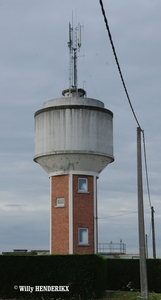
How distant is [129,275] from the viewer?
3203cm

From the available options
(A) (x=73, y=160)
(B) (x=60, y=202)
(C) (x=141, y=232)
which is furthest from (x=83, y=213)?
(C) (x=141, y=232)

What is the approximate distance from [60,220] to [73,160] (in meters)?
4.15

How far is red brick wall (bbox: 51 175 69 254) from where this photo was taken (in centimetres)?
3234

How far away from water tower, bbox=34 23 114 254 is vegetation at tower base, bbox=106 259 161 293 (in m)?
1.92

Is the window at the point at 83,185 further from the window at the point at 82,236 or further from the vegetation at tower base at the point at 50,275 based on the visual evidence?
the vegetation at tower base at the point at 50,275

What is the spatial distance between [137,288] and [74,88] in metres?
14.6

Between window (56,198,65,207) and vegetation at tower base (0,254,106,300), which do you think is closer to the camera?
vegetation at tower base (0,254,106,300)

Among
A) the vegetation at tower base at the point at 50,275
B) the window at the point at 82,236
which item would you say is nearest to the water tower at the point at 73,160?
the window at the point at 82,236

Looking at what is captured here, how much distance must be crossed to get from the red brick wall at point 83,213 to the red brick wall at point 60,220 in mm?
549

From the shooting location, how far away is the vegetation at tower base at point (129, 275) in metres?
31.7

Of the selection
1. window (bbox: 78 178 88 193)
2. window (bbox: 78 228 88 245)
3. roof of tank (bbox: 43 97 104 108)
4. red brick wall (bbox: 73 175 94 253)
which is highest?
roof of tank (bbox: 43 97 104 108)

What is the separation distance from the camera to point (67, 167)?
32.8 metres

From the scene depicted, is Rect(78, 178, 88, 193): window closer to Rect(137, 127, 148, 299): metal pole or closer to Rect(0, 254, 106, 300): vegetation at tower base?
Rect(0, 254, 106, 300): vegetation at tower base

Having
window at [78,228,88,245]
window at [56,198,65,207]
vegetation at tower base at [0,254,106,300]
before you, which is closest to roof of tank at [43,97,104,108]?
window at [56,198,65,207]
